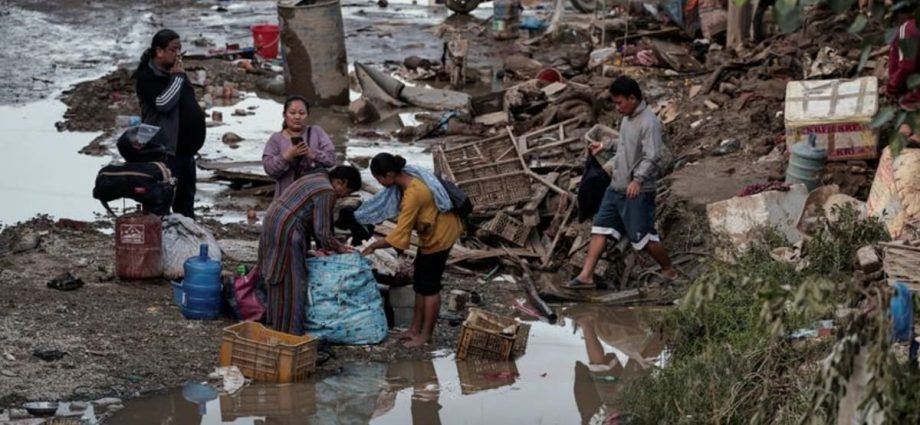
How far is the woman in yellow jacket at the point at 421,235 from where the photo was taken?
9406 millimetres

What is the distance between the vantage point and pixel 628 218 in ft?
37.3

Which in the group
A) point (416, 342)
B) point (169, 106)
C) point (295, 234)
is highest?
point (169, 106)

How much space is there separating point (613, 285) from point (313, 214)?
10.8 feet

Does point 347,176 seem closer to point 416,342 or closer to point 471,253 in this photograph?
point 416,342

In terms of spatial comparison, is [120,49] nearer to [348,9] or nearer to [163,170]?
[348,9]

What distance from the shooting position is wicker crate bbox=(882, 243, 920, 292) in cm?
906

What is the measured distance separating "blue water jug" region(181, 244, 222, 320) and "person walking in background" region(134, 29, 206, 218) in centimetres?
141

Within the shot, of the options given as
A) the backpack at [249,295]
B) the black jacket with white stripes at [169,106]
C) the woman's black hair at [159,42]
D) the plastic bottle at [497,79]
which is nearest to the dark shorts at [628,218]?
the backpack at [249,295]

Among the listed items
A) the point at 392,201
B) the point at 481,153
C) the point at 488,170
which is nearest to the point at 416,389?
the point at 392,201

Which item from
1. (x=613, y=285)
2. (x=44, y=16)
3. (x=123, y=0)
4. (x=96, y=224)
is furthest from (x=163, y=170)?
(x=123, y=0)

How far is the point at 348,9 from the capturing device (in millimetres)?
28141

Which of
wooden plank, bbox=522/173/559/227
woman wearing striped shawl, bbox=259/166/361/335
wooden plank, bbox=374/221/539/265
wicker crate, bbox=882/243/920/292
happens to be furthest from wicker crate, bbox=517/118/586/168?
wicker crate, bbox=882/243/920/292

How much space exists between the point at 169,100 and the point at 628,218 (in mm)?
3458

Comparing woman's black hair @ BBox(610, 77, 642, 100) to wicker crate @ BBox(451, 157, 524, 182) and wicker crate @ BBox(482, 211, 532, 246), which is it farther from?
wicker crate @ BBox(451, 157, 524, 182)
